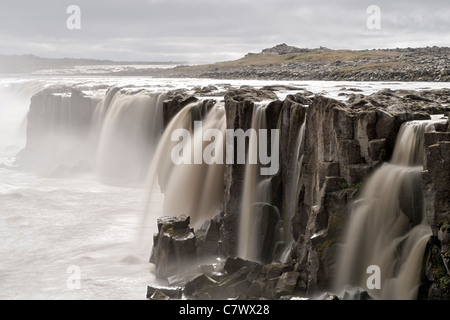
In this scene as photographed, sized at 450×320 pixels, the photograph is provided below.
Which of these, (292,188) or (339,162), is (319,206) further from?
(292,188)

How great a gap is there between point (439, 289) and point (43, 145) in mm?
56383

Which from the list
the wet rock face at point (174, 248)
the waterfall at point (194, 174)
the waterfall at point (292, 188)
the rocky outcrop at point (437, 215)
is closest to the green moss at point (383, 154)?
the rocky outcrop at point (437, 215)

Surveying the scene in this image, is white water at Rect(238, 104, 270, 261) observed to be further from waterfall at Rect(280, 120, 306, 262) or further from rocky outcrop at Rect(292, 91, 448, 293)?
rocky outcrop at Rect(292, 91, 448, 293)

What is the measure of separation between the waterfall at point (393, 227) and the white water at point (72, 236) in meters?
9.90

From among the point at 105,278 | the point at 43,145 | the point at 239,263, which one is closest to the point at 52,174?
the point at 43,145

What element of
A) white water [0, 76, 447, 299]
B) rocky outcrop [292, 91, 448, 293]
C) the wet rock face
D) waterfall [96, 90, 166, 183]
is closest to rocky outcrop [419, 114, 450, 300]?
rocky outcrop [292, 91, 448, 293]

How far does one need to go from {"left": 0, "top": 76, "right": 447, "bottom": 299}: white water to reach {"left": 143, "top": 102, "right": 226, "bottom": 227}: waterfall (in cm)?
93

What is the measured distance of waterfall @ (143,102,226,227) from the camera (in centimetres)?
3403

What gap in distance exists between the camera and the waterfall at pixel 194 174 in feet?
112

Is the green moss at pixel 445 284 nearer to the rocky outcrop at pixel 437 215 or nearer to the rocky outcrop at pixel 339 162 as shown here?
the rocky outcrop at pixel 437 215

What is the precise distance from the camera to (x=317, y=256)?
78.2ft

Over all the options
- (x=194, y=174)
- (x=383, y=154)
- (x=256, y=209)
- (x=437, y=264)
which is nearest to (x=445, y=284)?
(x=437, y=264)
